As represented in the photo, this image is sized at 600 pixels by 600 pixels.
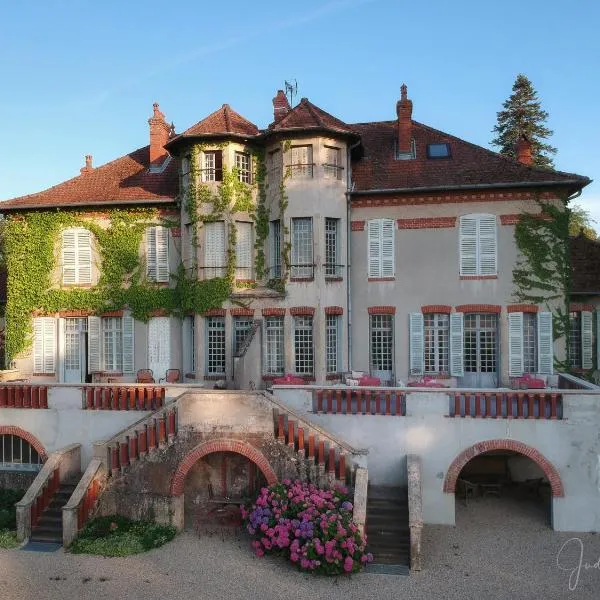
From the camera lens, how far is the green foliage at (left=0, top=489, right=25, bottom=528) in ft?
42.4

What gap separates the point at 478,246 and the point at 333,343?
563 centimetres

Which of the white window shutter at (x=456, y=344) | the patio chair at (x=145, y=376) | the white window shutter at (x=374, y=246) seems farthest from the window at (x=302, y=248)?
the patio chair at (x=145, y=376)

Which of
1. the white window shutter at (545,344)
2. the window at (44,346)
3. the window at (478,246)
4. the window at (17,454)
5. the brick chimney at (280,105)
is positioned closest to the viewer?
the window at (17,454)

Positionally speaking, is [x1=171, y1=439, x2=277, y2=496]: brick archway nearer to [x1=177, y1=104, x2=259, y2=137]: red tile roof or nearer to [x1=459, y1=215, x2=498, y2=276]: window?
[x1=459, y1=215, x2=498, y2=276]: window

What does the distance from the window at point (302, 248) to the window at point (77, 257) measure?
7.32m

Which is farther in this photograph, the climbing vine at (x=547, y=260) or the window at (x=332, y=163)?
the window at (x=332, y=163)

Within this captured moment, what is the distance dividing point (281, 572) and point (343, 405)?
13.5ft

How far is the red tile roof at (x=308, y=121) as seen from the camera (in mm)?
17156

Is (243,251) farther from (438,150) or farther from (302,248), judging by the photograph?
(438,150)

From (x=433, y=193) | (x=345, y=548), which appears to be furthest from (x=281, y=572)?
(x=433, y=193)

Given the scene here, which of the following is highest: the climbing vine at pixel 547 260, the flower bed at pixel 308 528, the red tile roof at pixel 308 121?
the red tile roof at pixel 308 121

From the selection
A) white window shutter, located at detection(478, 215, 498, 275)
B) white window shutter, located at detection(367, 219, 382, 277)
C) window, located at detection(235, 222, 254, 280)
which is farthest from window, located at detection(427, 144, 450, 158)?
window, located at detection(235, 222, 254, 280)

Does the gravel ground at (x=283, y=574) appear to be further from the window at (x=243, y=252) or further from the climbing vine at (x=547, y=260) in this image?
the window at (x=243, y=252)

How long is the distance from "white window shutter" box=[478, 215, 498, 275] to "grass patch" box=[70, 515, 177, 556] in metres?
12.0
